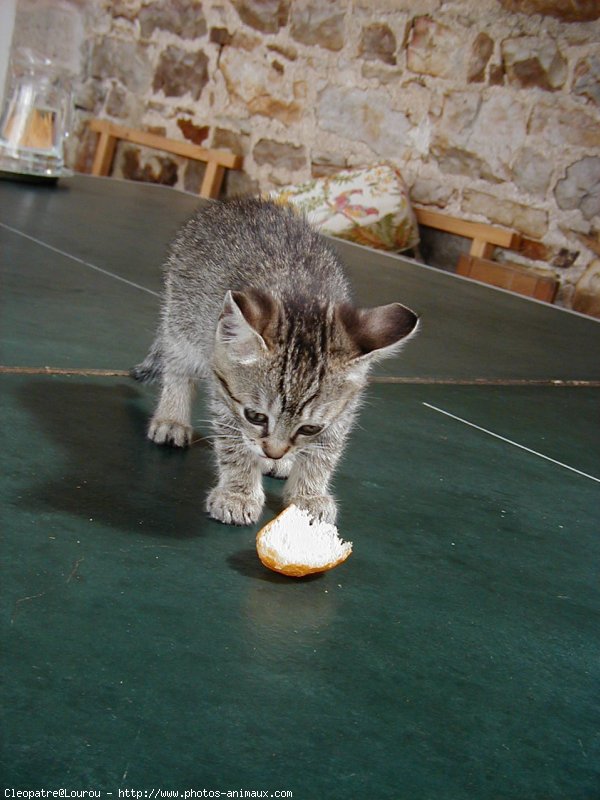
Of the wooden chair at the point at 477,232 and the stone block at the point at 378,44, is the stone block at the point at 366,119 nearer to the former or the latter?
the stone block at the point at 378,44

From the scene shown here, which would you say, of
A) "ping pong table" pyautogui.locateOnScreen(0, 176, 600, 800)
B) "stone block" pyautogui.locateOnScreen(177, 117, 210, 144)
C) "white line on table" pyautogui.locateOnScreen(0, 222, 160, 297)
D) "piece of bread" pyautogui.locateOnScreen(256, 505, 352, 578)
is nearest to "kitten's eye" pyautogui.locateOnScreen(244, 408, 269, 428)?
"ping pong table" pyautogui.locateOnScreen(0, 176, 600, 800)

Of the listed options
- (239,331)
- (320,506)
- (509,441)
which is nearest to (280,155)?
(509,441)

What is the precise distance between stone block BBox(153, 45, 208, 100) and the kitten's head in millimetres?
5842

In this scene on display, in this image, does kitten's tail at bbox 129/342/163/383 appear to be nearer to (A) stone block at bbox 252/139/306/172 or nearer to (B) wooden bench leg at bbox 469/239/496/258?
(B) wooden bench leg at bbox 469/239/496/258

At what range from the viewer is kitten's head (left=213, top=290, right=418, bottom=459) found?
5.43 ft

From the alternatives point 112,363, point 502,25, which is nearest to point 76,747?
point 112,363

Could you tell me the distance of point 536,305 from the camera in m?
4.51

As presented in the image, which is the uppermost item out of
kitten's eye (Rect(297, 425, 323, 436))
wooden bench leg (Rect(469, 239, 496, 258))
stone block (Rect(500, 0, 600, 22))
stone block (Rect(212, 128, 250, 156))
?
stone block (Rect(500, 0, 600, 22))

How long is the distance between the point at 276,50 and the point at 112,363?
494 centimetres

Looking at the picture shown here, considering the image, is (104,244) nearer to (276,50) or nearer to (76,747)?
(76,747)

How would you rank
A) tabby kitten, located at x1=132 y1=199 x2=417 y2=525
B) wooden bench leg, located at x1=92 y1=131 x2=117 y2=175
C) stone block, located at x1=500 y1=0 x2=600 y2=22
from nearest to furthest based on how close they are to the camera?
tabby kitten, located at x1=132 y1=199 x2=417 y2=525, stone block, located at x1=500 y1=0 x2=600 y2=22, wooden bench leg, located at x1=92 y1=131 x2=117 y2=175

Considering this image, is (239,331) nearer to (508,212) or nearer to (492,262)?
(492,262)

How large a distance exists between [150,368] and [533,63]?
3.93 m

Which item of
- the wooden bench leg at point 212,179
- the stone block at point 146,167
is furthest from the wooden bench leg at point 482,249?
the stone block at point 146,167
